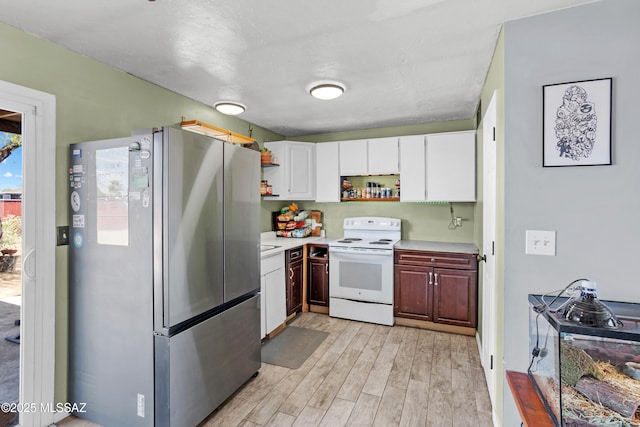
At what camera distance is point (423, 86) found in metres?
2.75

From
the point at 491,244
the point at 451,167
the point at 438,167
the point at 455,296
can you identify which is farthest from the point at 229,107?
the point at 455,296

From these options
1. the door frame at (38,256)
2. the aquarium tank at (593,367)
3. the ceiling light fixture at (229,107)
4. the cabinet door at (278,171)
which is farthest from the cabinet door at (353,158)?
the aquarium tank at (593,367)

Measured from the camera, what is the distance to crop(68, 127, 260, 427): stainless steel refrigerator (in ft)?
5.82

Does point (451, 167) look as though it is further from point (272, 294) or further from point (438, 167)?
point (272, 294)

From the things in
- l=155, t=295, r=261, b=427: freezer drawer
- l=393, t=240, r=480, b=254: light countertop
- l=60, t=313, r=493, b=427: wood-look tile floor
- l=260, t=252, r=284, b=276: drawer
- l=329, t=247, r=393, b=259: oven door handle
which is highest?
l=393, t=240, r=480, b=254: light countertop

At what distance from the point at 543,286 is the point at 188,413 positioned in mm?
2176

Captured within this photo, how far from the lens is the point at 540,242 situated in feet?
5.45

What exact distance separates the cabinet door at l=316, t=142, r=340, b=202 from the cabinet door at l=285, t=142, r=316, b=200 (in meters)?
0.09

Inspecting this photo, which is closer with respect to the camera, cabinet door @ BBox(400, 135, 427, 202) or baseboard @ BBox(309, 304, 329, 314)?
cabinet door @ BBox(400, 135, 427, 202)

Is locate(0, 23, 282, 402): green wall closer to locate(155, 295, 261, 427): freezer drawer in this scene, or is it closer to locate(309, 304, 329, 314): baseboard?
locate(155, 295, 261, 427): freezer drawer

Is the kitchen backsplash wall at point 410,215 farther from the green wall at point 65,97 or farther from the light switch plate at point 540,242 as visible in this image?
the light switch plate at point 540,242

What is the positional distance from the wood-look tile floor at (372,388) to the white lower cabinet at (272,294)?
49cm

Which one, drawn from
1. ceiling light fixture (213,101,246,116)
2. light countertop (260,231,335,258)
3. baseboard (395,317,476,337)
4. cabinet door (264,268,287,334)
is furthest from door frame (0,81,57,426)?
baseboard (395,317,476,337)

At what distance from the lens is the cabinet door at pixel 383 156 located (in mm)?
3928
